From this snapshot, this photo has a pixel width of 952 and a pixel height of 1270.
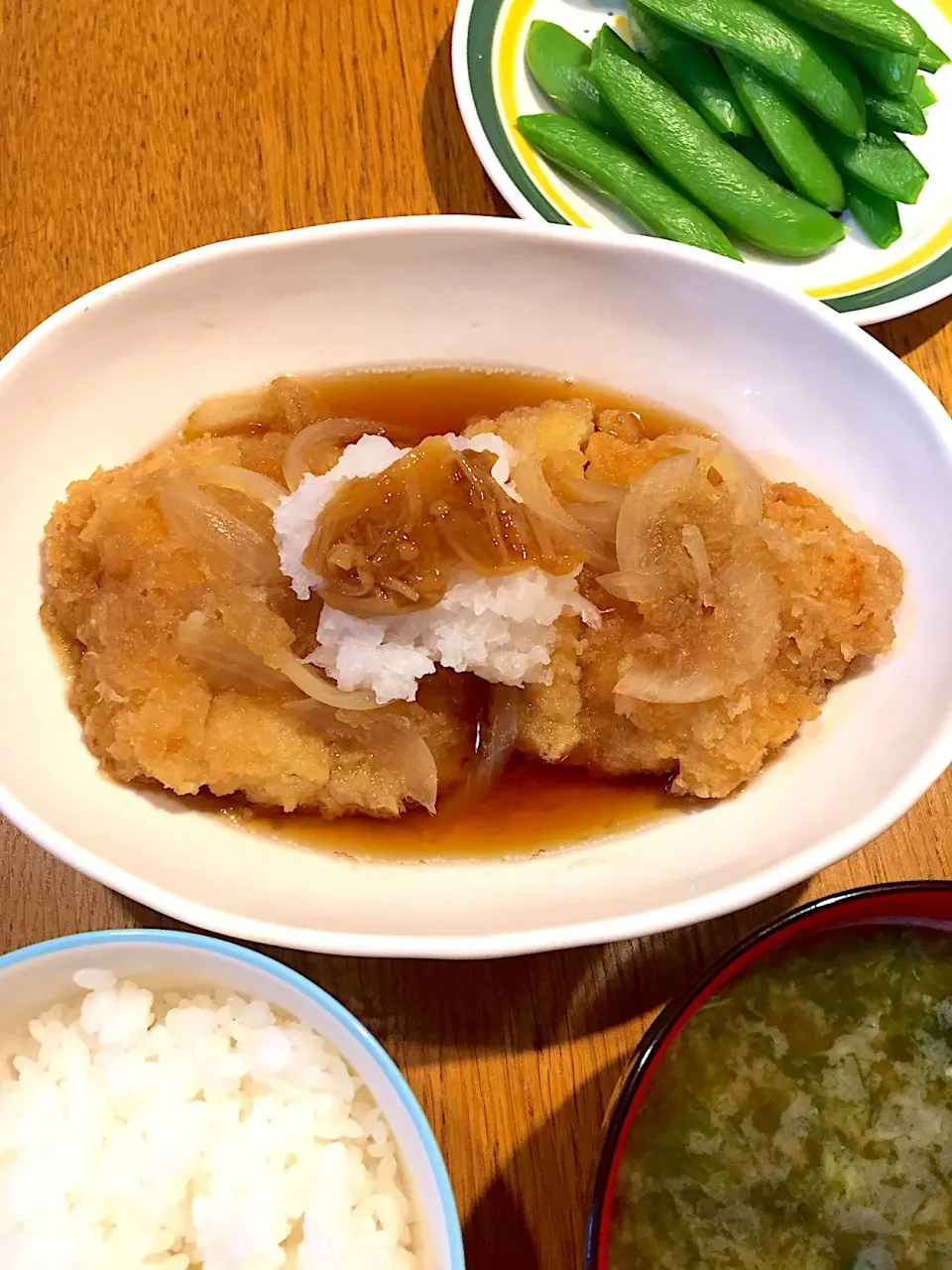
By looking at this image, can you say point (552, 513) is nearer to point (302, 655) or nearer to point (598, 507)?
point (598, 507)

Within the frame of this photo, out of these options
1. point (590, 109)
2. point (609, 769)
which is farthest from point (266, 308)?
→ point (609, 769)

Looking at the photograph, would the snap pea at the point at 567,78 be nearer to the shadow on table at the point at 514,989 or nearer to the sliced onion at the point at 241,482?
the sliced onion at the point at 241,482

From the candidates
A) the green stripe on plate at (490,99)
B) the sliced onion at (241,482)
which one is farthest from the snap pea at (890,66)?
the sliced onion at (241,482)

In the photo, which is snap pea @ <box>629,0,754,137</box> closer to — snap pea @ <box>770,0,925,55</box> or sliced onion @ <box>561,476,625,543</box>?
snap pea @ <box>770,0,925,55</box>

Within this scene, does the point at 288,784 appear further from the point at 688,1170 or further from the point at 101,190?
the point at 101,190

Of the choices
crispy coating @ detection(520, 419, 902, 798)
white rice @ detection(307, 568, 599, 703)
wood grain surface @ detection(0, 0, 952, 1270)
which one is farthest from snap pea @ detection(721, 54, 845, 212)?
white rice @ detection(307, 568, 599, 703)

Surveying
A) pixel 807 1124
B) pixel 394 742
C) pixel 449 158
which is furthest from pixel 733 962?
pixel 449 158
